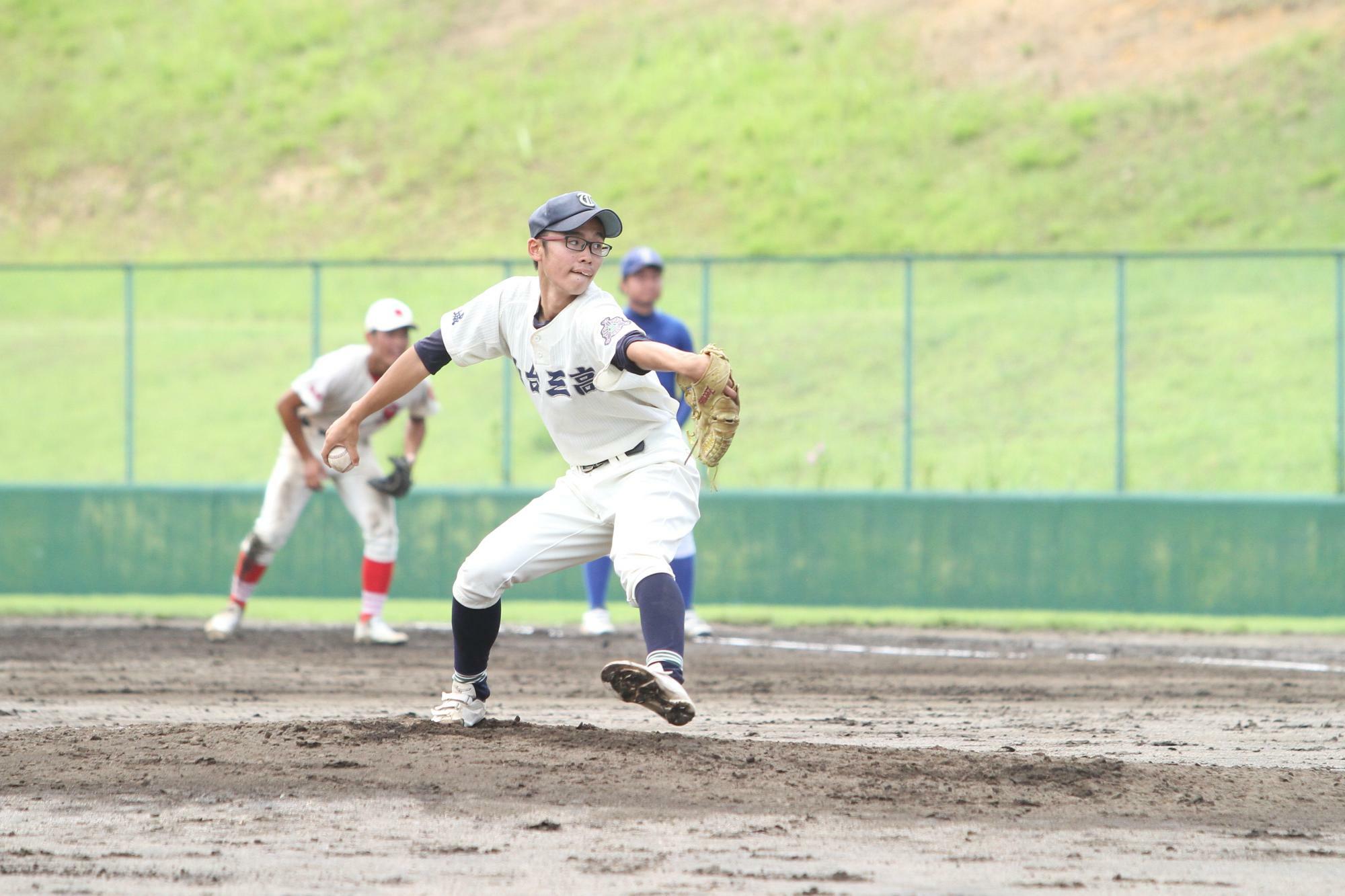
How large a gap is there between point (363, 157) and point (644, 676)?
33.4 m

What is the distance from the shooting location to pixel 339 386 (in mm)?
10227

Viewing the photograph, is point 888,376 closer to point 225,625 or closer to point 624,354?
point 225,625

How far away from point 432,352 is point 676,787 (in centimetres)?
187

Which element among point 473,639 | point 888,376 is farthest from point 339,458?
point 888,376

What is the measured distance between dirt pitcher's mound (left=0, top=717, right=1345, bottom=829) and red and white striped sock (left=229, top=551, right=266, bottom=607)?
4759mm

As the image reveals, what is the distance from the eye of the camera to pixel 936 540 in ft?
44.8

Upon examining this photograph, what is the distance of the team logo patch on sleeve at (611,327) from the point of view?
18.1ft

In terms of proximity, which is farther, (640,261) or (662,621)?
(640,261)

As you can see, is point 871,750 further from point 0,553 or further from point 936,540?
point 0,553

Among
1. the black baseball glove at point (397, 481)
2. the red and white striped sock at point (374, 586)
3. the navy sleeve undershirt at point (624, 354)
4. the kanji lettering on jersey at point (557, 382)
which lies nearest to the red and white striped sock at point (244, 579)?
the red and white striped sock at point (374, 586)

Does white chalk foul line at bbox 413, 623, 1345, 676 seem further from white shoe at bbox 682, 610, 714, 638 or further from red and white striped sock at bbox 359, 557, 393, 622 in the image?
red and white striped sock at bbox 359, 557, 393, 622

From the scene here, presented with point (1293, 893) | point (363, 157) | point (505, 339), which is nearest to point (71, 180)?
point (363, 157)

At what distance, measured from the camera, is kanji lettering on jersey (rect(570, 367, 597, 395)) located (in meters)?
5.69

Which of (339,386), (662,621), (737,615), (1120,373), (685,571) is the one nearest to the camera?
(662,621)
